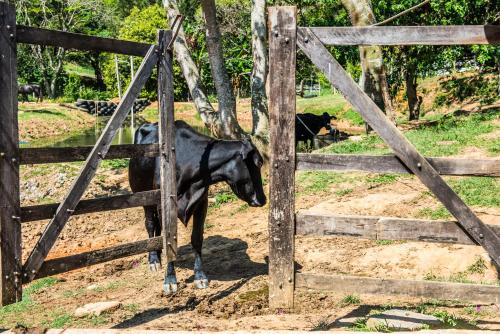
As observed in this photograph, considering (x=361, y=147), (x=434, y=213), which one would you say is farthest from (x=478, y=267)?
(x=361, y=147)

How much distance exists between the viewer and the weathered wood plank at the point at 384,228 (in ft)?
16.1

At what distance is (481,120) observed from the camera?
1538 cm

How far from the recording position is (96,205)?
5.77m

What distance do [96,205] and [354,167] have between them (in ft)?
7.78

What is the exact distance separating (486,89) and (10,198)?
21.9m

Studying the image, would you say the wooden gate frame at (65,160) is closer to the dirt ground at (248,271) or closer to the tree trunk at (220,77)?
the dirt ground at (248,271)

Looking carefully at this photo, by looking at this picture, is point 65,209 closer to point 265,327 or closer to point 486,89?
point 265,327

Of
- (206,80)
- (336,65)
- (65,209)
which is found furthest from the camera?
(206,80)

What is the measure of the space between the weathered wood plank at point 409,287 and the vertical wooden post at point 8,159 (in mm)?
2397

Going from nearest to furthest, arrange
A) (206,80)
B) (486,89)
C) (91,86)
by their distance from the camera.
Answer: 1. (486,89)
2. (206,80)
3. (91,86)

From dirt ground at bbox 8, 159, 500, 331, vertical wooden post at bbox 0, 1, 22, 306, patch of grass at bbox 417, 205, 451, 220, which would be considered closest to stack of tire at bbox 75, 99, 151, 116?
dirt ground at bbox 8, 159, 500, 331

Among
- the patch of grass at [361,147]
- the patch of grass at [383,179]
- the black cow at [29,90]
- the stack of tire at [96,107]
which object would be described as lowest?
the patch of grass at [383,179]

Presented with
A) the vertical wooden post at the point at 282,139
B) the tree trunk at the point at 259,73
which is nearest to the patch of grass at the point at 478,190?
the tree trunk at the point at 259,73

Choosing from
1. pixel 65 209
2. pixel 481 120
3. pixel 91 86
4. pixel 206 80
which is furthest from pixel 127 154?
pixel 91 86
